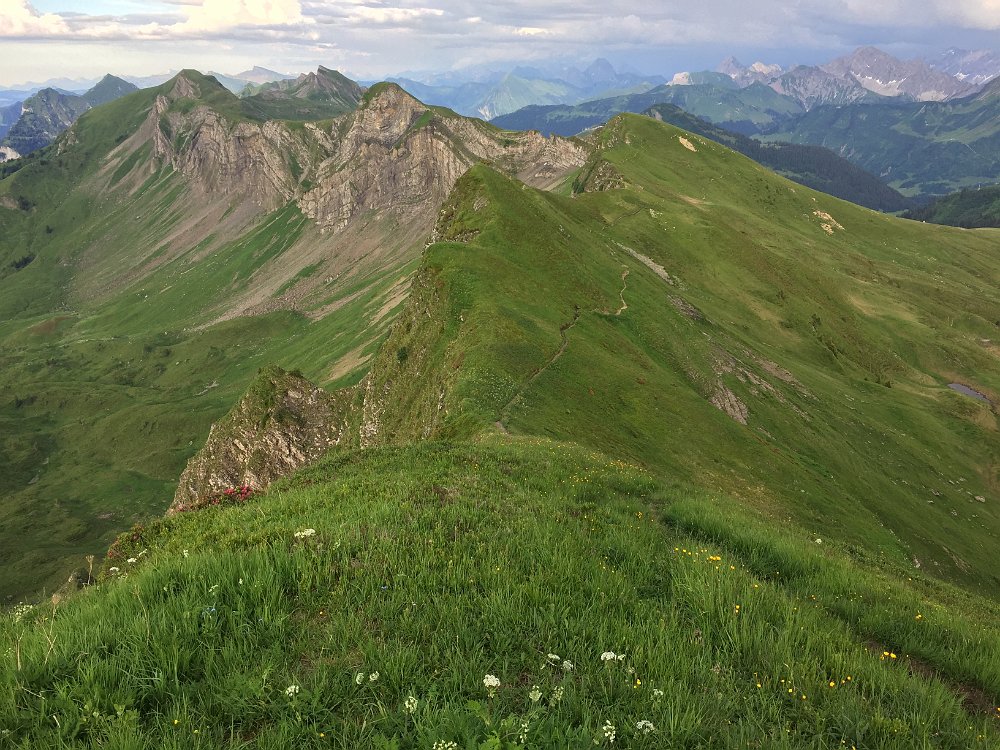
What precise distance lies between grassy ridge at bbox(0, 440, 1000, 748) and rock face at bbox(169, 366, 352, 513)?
52.3 m

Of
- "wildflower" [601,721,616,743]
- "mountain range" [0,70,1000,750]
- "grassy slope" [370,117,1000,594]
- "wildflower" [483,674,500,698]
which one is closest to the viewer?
"wildflower" [601,721,616,743]

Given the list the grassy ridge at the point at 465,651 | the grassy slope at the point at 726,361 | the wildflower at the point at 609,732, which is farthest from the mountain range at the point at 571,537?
the grassy slope at the point at 726,361

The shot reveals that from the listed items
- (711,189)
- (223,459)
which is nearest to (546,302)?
(223,459)

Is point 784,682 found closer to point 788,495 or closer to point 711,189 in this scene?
point 788,495

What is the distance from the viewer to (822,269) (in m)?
129

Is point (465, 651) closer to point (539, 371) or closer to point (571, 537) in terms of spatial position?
point (571, 537)

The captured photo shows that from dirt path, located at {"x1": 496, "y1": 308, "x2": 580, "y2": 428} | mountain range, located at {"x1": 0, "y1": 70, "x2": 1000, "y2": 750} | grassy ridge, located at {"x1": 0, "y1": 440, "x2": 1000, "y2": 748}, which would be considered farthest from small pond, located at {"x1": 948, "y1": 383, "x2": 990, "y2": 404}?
grassy ridge, located at {"x1": 0, "y1": 440, "x2": 1000, "y2": 748}

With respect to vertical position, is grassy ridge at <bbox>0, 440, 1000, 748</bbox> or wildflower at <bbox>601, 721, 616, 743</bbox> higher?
wildflower at <bbox>601, 721, 616, 743</bbox>

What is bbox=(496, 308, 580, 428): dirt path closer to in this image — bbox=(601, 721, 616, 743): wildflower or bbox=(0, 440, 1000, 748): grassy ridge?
bbox=(0, 440, 1000, 748): grassy ridge

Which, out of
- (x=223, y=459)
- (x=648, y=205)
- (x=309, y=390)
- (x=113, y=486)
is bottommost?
(x=113, y=486)

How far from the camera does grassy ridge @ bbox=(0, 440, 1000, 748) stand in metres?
5.76

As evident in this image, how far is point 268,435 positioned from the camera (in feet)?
200

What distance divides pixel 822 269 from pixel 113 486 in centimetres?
20244

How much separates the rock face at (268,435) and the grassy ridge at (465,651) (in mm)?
52338
